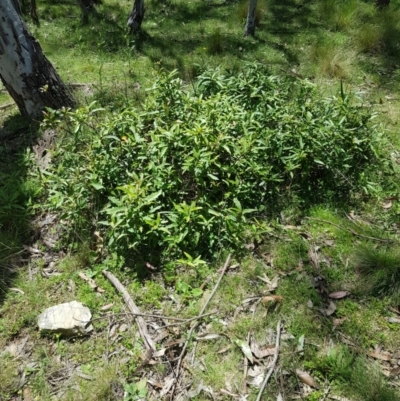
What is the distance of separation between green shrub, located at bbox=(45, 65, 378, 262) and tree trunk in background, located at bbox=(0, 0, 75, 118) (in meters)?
1.03

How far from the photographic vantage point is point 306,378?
9.14 ft

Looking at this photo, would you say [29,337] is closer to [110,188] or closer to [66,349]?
[66,349]

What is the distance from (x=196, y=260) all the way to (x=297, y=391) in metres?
1.24

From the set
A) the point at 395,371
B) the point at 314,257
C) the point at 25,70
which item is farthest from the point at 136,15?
the point at 395,371

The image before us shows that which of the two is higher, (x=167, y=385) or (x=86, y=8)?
(x=86, y=8)

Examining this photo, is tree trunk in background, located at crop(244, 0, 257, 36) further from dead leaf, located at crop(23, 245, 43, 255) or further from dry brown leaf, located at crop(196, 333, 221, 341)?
dry brown leaf, located at crop(196, 333, 221, 341)

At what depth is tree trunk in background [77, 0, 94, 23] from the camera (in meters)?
8.40

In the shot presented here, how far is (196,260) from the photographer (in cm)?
334

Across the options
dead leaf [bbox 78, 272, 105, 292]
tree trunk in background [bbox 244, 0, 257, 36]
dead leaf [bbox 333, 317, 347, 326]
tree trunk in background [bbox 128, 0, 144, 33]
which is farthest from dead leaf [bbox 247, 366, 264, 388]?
tree trunk in background [bbox 128, 0, 144, 33]

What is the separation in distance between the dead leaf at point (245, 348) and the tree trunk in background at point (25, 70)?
11.2 feet

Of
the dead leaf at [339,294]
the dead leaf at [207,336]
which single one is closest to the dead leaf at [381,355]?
the dead leaf at [339,294]

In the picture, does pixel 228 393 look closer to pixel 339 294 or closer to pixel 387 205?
pixel 339 294

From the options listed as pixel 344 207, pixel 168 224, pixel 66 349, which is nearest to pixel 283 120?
pixel 344 207

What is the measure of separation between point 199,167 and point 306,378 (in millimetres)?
1922
